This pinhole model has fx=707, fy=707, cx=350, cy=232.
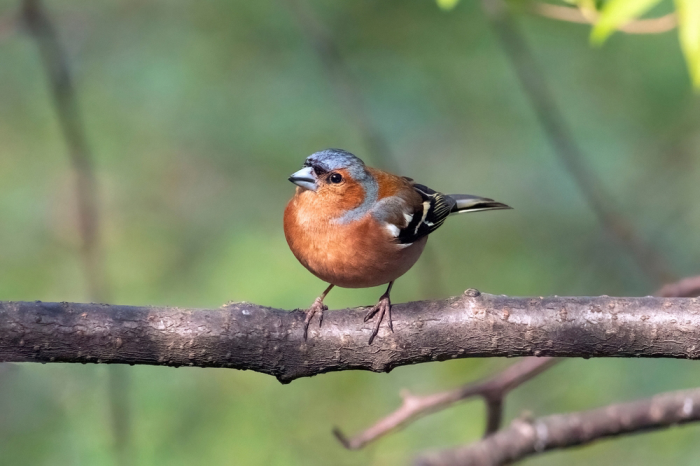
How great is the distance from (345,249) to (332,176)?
59 cm

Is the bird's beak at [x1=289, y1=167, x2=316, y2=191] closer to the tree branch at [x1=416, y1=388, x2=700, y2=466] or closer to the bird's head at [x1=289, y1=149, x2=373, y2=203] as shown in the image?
the bird's head at [x1=289, y1=149, x2=373, y2=203]

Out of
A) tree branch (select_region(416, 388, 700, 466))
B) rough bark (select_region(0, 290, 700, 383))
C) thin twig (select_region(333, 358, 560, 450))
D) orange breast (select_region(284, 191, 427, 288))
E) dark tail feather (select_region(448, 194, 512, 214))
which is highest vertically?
dark tail feather (select_region(448, 194, 512, 214))

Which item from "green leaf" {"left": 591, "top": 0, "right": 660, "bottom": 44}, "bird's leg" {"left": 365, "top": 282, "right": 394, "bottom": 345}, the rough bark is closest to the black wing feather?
"bird's leg" {"left": 365, "top": 282, "right": 394, "bottom": 345}

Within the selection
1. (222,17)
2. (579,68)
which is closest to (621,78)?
(579,68)

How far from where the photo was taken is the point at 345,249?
3852 mm

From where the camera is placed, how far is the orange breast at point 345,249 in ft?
12.6

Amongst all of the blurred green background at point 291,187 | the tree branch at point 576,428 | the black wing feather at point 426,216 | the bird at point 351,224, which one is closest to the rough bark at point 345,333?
the bird at point 351,224

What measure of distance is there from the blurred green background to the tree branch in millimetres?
1830

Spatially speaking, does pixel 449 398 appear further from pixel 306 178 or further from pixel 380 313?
pixel 306 178

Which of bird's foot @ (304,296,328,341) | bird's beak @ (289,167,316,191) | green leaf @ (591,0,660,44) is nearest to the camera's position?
green leaf @ (591,0,660,44)

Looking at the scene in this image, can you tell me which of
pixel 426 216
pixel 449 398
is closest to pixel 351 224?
pixel 426 216

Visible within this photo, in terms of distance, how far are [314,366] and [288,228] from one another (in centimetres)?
120

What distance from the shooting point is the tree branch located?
3963 mm

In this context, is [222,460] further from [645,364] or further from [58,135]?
[58,135]
